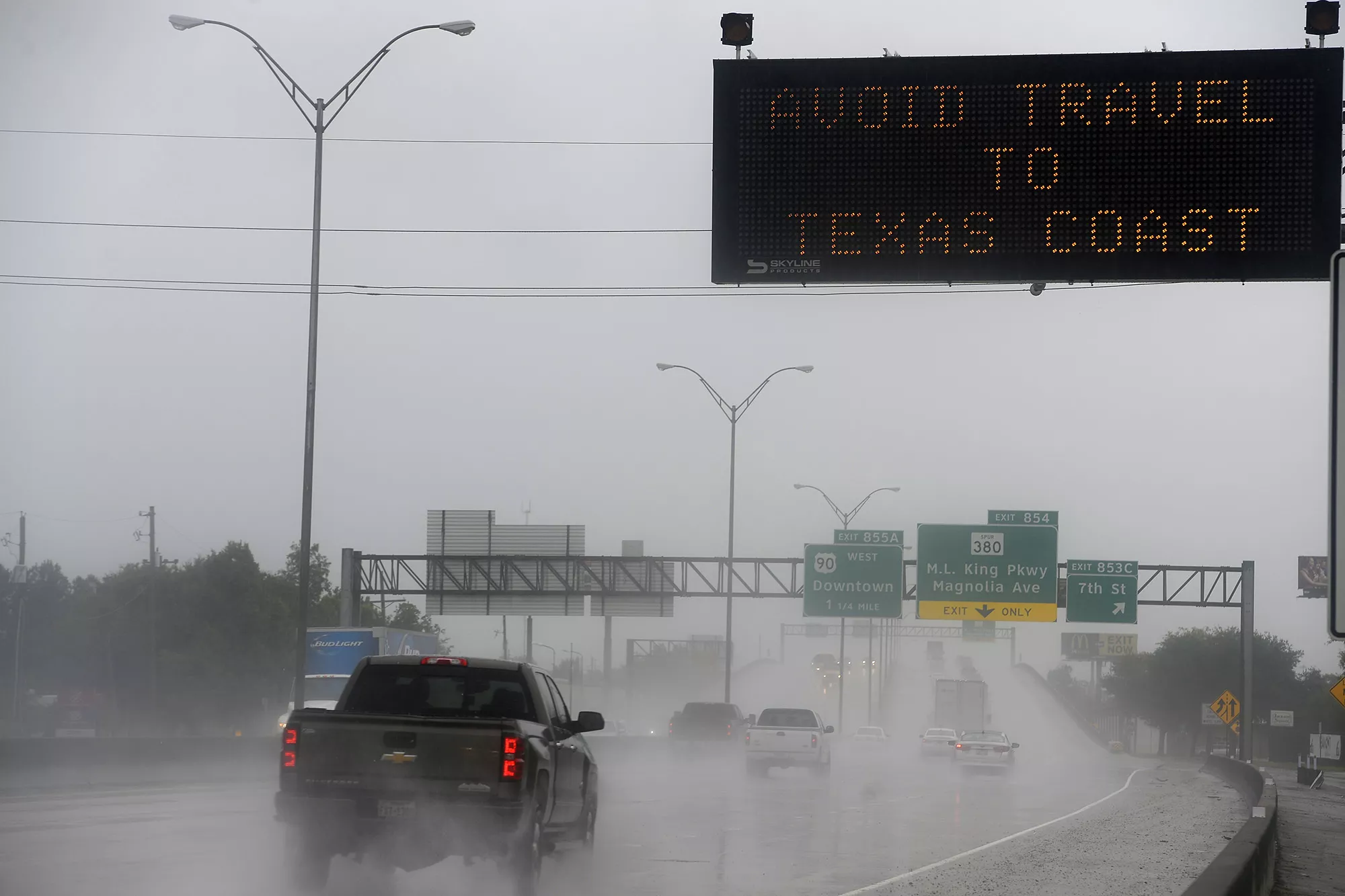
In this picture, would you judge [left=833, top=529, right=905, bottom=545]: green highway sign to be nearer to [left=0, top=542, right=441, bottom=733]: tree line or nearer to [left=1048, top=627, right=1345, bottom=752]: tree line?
[left=0, top=542, right=441, bottom=733]: tree line

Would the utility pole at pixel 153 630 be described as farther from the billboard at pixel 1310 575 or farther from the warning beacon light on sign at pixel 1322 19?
the warning beacon light on sign at pixel 1322 19

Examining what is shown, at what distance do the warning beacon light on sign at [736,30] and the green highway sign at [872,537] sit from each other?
4218 centimetres

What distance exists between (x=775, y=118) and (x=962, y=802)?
20.1m

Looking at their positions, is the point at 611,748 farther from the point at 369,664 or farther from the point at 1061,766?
the point at 369,664

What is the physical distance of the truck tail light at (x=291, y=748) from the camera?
12766 millimetres

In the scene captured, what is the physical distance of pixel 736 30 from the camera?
1443cm

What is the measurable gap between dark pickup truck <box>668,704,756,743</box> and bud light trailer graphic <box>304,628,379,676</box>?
1190 centimetres

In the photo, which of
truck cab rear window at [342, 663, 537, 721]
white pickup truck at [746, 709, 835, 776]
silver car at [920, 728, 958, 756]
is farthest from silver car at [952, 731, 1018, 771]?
truck cab rear window at [342, 663, 537, 721]

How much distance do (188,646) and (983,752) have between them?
65.2 m

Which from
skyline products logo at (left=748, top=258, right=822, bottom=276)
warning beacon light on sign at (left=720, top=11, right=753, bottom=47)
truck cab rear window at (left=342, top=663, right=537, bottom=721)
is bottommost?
truck cab rear window at (left=342, top=663, right=537, bottom=721)

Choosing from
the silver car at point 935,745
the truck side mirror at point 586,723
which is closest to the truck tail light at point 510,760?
the truck side mirror at point 586,723

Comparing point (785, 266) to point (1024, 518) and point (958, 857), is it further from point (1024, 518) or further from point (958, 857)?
point (1024, 518)

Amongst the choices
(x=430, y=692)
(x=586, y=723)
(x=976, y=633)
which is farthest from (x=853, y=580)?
(x=976, y=633)

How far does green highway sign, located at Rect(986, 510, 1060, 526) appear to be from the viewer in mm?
53438
